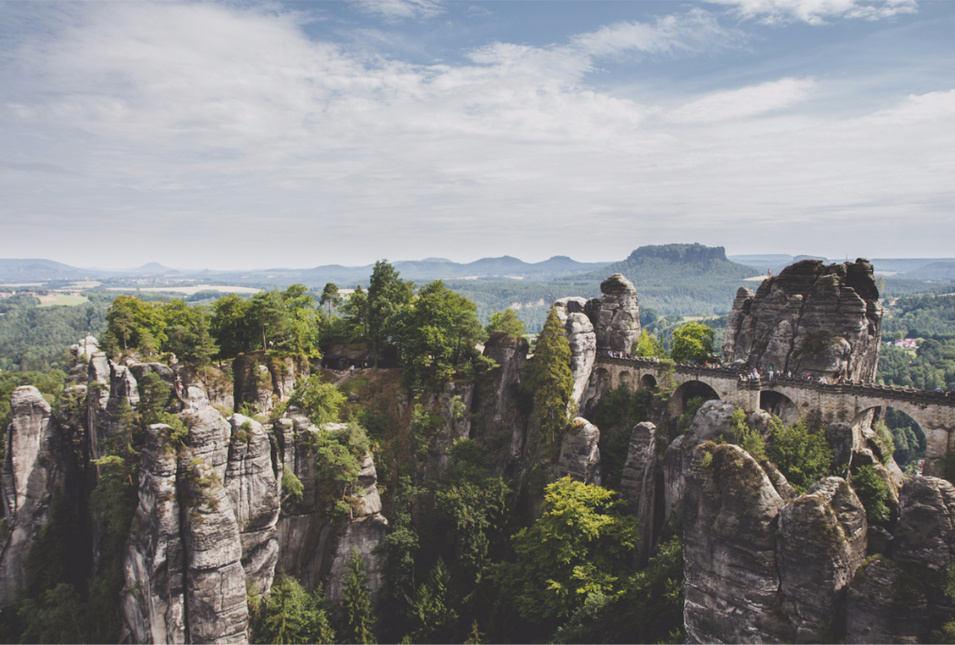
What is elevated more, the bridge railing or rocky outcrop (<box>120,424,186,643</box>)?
the bridge railing

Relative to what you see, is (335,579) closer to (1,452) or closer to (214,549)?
(214,549)

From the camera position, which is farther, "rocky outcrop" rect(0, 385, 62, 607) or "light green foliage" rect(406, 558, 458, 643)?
"rocky outcrop" rect(0, 385, 62, 607)

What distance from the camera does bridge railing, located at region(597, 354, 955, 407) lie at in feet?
118

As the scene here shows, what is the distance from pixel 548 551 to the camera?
3591cm

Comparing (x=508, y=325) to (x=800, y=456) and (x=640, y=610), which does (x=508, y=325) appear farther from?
(x=640, y=610)

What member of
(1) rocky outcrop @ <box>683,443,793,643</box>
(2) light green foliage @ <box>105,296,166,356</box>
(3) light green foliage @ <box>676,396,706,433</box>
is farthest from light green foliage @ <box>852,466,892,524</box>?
(2) light green foliage @ <box>105,296,166,356</box>

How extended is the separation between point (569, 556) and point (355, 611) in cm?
1532

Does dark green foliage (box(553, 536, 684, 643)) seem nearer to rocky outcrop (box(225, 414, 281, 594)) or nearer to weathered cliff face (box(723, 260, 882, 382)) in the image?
weathered cliff face (box(723, 260, 882, 382))

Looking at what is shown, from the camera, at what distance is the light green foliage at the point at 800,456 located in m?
31.8

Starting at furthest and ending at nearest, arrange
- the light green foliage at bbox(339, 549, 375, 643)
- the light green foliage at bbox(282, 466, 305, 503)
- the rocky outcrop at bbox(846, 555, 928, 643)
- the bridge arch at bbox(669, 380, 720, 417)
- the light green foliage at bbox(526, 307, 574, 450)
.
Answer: the bridge arch at bbox(669, 380, 720, 417), the light green foliage at bbox(526, 307, 574, 450), the light green foliage at bbox(282, 466, 305, 503), the light green foliage at bbox(339, 549, 375, 643), the rocky outcrop at bbox(846, 555, 928, 643)

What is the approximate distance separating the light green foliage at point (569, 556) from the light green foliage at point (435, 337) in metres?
15.4

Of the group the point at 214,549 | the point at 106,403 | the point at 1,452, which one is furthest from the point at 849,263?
the point at 1,452

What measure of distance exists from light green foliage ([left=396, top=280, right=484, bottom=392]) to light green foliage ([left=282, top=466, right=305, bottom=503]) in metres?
11.9

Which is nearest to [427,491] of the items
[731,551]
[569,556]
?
[569,556]
